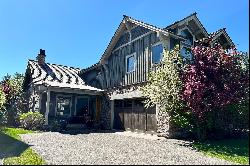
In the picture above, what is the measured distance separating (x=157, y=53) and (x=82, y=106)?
9313 mm

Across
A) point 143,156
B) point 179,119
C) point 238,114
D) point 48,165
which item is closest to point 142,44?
point 179,119

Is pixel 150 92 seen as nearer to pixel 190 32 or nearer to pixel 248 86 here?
pixel 248 86

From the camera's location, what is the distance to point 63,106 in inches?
901

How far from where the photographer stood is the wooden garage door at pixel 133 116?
17328 mm

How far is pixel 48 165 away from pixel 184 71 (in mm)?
8218

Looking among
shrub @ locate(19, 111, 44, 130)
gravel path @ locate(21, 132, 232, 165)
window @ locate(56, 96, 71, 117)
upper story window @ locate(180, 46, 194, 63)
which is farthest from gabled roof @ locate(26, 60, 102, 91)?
gravel path @ locate(21, 132, 232, 165)

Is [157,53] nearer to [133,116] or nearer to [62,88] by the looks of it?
[133,116]

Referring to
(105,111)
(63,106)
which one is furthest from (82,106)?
(105,111)

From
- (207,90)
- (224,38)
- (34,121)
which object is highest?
(224,38)

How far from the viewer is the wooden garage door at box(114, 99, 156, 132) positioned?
56.9ft

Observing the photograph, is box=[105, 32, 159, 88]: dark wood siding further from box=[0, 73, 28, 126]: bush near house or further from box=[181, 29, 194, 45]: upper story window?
box=[0, 73, 28, 126]: bush near house

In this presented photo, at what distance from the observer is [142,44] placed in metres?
18.8

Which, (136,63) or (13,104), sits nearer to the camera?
(136,63)

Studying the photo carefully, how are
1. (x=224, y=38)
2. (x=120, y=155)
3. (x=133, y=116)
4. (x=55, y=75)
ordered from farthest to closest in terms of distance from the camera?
(x=55, y=75), (x=224, y=38), (x=133, y=116), (x=120, y=155)
